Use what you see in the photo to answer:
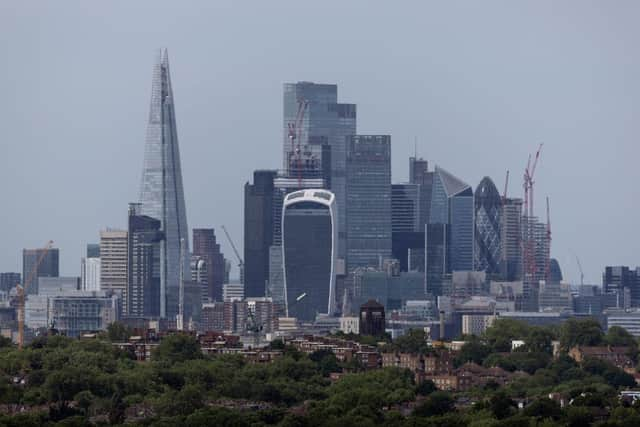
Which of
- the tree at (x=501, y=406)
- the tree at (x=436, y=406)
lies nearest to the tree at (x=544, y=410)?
the tree at (x=501, y=406)

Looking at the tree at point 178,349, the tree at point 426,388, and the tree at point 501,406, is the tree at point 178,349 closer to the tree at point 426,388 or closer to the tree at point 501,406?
the tree at point 426,388

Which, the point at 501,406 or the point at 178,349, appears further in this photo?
the point at 178,349

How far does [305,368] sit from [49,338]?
2296cm

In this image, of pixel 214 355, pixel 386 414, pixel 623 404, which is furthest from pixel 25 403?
pixel 214 355

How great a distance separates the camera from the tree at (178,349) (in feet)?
598

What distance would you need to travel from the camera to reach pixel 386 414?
142 meters

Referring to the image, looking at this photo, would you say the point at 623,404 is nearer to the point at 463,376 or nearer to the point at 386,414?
the point at 386,414

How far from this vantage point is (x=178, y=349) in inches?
7343

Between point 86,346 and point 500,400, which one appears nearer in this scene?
point 500,400

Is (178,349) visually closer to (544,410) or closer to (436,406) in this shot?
(436,406)

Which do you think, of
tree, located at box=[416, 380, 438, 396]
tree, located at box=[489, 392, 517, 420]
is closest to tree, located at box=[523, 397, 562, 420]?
tree, located at box=[489, 392, 517, 420]

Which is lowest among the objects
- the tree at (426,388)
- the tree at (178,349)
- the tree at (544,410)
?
the tree at (544,410)

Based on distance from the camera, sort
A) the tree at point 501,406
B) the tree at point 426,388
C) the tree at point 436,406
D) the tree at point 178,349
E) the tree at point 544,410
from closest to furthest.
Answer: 1. the tree at point 544,410
2. the tree at point 501,406
3. the tree at point 436,406
4. the tree at point 426,388
5. the tree at point 178,349

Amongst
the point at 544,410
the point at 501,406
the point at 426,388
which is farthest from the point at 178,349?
the point at 544,410
